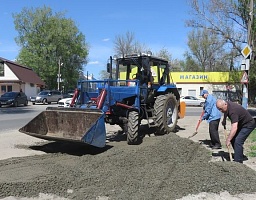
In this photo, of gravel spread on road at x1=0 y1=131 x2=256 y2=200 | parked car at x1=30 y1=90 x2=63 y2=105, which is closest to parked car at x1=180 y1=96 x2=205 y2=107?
parked car at x1=30 y1=90 x2=63 y2=105

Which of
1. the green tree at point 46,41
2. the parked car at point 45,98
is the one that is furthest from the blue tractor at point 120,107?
the green tree at point 46,41

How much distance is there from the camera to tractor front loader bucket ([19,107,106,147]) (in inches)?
297

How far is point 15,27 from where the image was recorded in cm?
5728

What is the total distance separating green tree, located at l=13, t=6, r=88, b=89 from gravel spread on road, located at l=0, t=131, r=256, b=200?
50.3 meters

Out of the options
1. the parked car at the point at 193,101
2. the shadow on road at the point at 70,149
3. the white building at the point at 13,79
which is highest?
the white building at the point at 13,79

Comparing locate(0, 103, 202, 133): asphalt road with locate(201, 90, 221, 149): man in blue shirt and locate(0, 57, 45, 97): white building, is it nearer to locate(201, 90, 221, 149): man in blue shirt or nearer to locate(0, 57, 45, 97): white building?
locate(201, 90, 221, 149): man in blue shirt

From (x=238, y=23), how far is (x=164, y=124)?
27869 mm

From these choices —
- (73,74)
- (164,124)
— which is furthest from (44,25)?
(164,124)

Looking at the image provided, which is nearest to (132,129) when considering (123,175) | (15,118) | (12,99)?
(123,175)

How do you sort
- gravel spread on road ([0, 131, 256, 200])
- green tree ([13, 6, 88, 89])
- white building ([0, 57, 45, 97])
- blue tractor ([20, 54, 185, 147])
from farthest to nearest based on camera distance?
1. green tree ([13, 6, 88, 89])
2. white building ([0, 57, 45, 97])
3. blue tractor ([20, 54, 185, 147])
4. gravel spread on road ([0, 131, 256, 200])

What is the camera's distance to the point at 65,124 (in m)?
8.32

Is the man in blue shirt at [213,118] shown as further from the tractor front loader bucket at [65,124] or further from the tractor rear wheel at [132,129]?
the tractor front loader bucket at [65,124]

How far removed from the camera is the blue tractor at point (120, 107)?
7.91 m

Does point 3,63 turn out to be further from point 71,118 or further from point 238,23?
point 71,118
